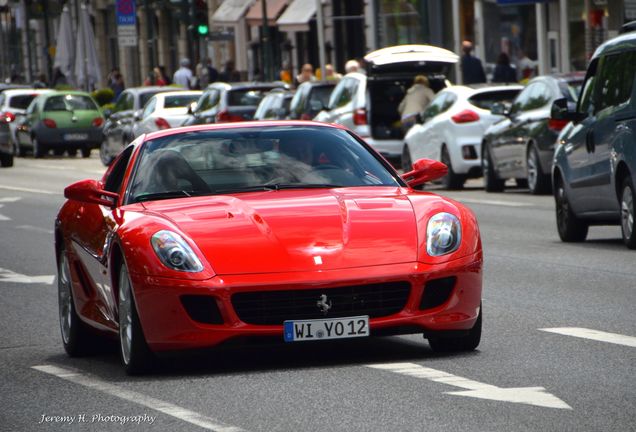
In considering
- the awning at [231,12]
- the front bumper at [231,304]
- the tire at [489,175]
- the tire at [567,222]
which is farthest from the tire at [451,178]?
the awning at [231,12]

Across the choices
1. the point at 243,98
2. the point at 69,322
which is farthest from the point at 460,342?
the point at 243,98

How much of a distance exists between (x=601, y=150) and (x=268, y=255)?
7438mm

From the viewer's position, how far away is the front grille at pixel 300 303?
8.48m

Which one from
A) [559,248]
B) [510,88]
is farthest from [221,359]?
[510,88]

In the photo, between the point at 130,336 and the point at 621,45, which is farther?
the point at 621,45

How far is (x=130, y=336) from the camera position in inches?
344

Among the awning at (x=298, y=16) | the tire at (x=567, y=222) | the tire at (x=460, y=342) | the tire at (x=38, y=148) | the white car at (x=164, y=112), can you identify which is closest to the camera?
the tire at (x=460, y=342)

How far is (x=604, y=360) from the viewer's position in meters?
8.63

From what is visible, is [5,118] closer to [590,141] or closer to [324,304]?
[590,141]

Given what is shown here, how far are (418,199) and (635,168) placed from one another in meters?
5.63

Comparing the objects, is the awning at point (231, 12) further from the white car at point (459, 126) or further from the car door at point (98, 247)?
the car door at point (98, 247)

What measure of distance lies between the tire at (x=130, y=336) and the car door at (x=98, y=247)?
0.19 metres

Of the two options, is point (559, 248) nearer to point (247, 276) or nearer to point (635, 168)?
point (635, 168)

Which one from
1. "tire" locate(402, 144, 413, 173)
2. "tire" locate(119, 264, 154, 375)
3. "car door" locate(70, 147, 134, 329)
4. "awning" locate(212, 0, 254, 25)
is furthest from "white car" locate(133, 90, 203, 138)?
"tire" locate(119, 264, 154, 375)
